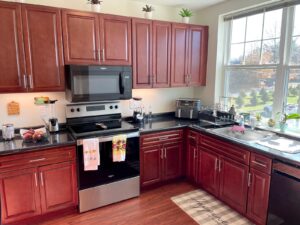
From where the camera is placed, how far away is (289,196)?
190 centimetres

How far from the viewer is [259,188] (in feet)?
7.12

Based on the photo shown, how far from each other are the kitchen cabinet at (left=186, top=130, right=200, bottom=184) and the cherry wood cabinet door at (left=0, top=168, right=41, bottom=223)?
75.3 inches

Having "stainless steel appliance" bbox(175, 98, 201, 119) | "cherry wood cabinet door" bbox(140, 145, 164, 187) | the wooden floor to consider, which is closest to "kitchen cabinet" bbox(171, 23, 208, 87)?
"stainless steel appliance" bbox(175, 98, 201, 119)

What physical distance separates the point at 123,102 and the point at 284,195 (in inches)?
87.7

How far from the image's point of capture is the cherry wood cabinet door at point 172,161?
9.98 feet

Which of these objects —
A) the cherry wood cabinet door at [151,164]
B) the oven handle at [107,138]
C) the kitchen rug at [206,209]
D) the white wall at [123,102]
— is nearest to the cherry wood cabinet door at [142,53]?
the white wall at [123,102]

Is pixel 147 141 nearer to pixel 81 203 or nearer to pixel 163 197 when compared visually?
pixel 163 197

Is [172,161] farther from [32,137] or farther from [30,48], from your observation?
[30,48]

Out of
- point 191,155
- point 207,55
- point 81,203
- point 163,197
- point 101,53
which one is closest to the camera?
point 81,203

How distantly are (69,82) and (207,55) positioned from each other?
7.02ft

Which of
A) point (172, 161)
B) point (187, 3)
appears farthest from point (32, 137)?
point (187, 3)

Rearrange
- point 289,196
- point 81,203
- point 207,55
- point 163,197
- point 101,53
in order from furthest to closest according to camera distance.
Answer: point 207,55 → point 163,197 → point 101,53 → point 81,203 → point 289,196

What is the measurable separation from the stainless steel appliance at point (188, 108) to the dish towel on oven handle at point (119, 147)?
1.20m

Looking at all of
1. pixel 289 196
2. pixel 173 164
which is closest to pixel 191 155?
pixel 173 164
